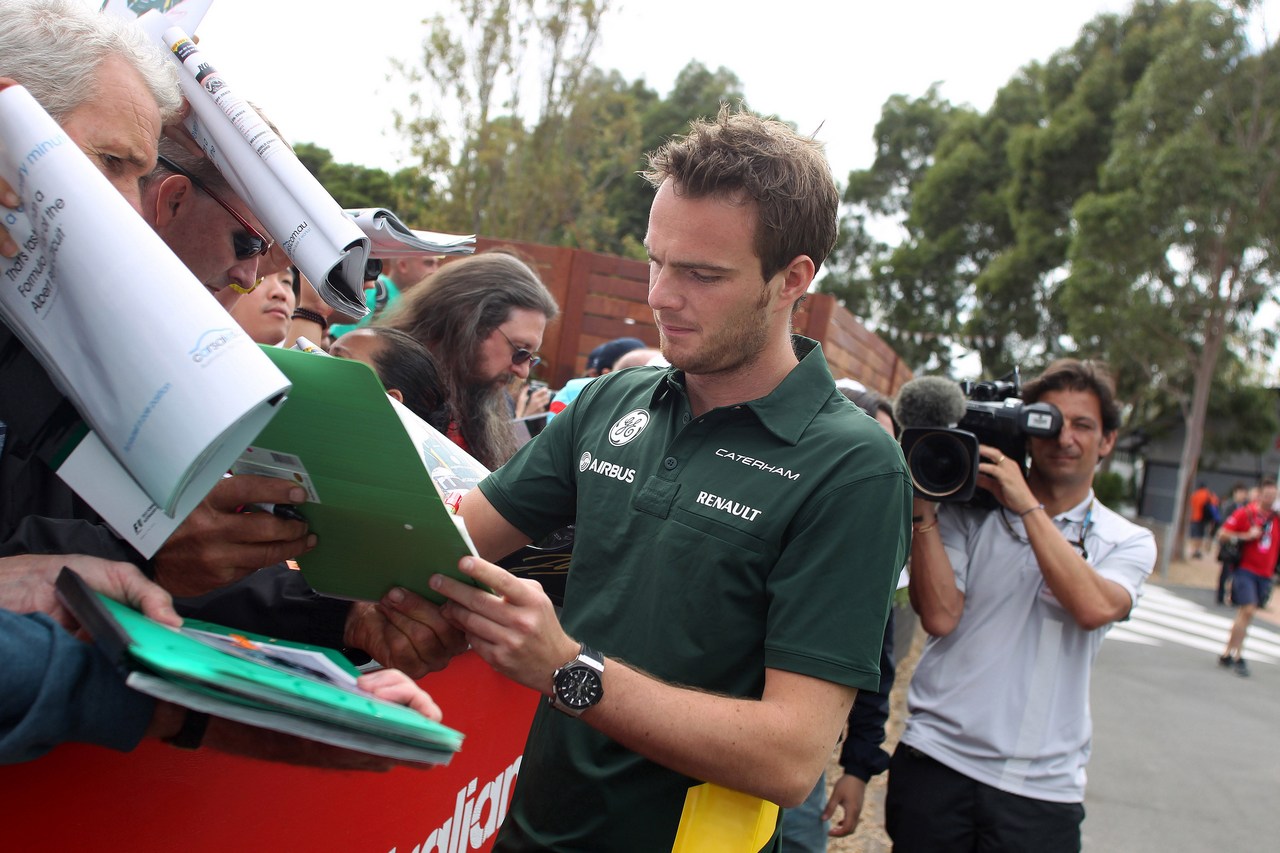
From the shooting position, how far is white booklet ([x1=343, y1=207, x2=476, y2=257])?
1723mm

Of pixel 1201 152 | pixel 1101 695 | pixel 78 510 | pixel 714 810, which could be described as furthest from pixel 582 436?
pixel 1201 152

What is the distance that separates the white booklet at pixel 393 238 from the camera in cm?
172

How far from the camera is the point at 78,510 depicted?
56.9 inches

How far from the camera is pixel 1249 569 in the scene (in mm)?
11875

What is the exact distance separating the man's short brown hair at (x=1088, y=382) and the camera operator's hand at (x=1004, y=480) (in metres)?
0.39

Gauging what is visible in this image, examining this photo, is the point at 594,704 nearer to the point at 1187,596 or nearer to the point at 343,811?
the point at 343,811

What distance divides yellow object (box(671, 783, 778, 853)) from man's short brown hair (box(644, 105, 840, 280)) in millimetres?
908

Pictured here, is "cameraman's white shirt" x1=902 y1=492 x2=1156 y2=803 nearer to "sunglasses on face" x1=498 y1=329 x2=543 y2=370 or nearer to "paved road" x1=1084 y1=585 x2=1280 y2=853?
"sunglasses on face" x1=498 y1=329 x2=543 y2=370

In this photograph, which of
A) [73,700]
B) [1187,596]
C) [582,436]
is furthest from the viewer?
[1187,596]

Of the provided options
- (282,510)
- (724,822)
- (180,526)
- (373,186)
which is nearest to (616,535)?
(724,822)

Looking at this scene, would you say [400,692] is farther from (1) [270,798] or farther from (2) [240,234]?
(2) [240,234]

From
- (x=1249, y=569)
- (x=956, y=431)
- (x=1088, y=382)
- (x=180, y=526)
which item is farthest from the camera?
(x=1249, y=569)

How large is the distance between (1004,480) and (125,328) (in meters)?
2.48

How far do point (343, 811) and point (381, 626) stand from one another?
38 centimetres
